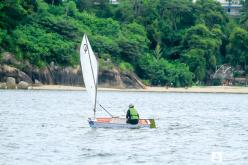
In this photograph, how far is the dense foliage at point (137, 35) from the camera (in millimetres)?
109500

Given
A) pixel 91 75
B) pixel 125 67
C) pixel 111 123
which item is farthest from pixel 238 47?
pixel 111 123

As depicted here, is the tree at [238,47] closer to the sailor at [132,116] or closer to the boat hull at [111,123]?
the boat hull at [111,123]

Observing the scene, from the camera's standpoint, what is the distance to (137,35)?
123812mm

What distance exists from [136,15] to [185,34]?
29.4 feet

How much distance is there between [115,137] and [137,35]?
73538 millimetres

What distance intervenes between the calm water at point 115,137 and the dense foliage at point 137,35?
26.2 m

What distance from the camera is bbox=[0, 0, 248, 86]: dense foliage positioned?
4311 inches

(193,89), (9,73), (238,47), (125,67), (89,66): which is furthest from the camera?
(238,47)

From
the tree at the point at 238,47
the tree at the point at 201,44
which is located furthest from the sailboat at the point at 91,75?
the tree at the point at 238,47

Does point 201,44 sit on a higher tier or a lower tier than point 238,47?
higher

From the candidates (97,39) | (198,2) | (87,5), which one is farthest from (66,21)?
(198,2)

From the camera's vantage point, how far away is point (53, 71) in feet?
358

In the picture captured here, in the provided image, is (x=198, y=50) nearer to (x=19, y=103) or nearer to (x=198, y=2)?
(x=198, y=2)

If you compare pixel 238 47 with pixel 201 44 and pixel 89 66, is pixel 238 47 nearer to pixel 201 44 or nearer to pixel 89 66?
pixel 201 44
